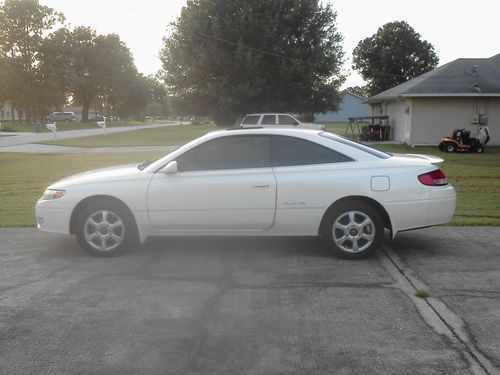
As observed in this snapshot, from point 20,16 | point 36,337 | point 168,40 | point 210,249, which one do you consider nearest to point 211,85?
point 168,40

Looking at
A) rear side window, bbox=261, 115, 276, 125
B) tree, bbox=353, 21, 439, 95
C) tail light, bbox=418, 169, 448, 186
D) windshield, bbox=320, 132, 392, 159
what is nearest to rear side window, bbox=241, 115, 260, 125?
rear side window, bbox=261, 115, 276, 125

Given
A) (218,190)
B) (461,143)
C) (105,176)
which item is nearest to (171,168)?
(218,190)

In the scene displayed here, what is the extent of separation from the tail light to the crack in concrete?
0.92 meters

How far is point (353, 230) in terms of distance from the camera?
6188 mm

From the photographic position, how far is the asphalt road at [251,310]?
376cm

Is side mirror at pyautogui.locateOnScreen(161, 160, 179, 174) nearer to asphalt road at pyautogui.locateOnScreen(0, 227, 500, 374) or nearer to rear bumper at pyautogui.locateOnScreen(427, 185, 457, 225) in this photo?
asphalt road at pyautogui.locateOnScreen(0, 227, 500, 374)

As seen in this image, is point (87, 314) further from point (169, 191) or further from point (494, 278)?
point (494, 278)

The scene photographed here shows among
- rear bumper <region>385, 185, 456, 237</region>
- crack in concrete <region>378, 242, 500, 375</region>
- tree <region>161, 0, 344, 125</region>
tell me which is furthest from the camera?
tree <region>161, 0, 344, 125</region>

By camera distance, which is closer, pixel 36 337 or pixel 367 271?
pixel 36 337

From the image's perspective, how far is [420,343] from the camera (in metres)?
3.98

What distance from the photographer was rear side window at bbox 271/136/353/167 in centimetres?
634

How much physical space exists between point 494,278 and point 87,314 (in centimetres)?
385

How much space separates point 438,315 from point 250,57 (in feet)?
106

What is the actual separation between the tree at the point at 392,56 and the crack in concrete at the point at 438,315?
64.7 meters
